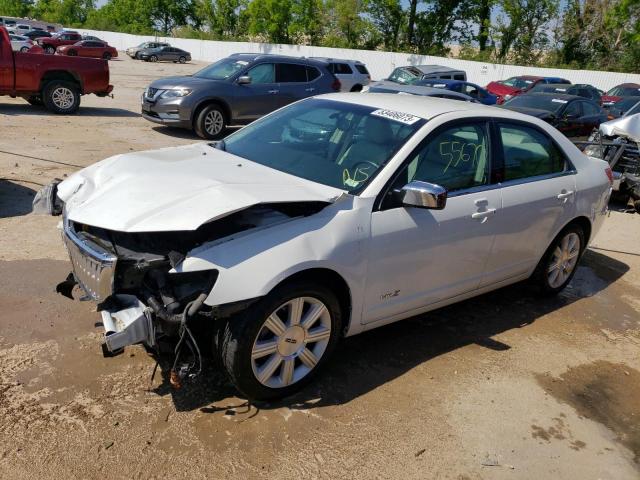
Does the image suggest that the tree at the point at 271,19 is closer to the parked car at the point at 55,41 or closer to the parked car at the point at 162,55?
the parked car at the point at 162,55

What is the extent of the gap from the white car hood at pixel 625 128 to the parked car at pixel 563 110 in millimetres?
2575

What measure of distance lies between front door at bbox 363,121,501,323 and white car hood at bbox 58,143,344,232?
0.46 m

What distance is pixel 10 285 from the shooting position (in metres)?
4.66

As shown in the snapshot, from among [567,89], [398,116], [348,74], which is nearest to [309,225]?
[398,116]

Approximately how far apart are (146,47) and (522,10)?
100 feet

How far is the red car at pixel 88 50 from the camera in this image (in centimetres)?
3991

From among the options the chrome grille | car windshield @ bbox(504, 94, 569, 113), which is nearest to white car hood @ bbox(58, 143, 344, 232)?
the chrome grille

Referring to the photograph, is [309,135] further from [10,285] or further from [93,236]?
[10,285]

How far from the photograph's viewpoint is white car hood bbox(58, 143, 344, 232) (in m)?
3.13

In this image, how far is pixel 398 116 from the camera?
13.6 ft

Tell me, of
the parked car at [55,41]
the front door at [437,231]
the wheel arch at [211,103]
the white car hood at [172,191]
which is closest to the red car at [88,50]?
the parked car at [55,41]

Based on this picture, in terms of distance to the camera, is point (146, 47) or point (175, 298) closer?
point (175, 298)

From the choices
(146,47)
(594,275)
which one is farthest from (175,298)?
(146,47)

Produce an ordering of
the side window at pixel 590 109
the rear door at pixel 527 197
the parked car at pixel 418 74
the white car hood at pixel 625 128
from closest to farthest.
Result: the rear door at pixel 527 197, the white car hood at pixel 625 128, the side window at pixel 590 109, the parked car at pixel 418 74
